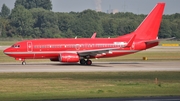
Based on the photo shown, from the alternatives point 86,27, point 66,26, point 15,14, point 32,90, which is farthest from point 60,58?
point 15,14

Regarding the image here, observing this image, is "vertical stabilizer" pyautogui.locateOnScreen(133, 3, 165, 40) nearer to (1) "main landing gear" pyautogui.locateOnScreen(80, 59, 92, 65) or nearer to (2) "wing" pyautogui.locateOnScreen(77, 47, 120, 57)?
(2) "wing" pyautogui.locateOnScreen(77, 47, 120, 57)

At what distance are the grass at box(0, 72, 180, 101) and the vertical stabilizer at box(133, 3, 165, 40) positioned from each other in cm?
1386

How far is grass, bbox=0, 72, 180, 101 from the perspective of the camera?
2942 centimetres

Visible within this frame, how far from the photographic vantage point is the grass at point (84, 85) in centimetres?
2942

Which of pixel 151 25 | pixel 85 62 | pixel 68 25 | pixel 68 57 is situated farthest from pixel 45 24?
pixel 68 57

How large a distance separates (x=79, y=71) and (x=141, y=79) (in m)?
8.58

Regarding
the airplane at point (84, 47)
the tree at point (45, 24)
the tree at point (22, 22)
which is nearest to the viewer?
the airplane at point (84, 47)

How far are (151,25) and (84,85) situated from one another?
81.6 ft

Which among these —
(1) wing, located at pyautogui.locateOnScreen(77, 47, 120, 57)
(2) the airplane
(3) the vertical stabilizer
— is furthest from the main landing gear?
(3) the vertical stabilizer

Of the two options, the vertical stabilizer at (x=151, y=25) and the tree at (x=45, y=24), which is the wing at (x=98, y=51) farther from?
the tree at (x=45, y=24)

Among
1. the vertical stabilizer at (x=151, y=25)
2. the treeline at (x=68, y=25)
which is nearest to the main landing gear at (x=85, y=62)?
the vertical stabilizer at (x=151, y=25)

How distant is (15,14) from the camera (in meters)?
166

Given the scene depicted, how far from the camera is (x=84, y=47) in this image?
56.0 m

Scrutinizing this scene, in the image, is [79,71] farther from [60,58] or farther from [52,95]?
[52,95]
